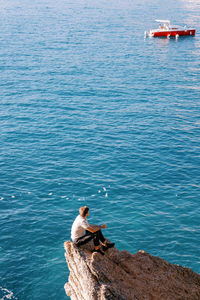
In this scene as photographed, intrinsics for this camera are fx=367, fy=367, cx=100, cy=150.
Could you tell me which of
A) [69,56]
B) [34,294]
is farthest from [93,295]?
[69,56]

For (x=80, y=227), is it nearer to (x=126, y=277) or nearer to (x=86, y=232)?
(x=86, y=232)

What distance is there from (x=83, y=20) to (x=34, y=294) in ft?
434

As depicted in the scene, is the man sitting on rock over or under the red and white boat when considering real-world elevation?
under

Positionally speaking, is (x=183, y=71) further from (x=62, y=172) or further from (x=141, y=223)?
(x=141, y=223)

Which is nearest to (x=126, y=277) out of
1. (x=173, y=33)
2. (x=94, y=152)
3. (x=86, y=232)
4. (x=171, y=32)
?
(x=86, y=232)

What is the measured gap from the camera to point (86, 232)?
715 inches

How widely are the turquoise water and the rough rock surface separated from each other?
1111 cm

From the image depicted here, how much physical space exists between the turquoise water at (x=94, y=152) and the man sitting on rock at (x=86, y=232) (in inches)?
454

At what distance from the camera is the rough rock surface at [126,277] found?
1664 cm

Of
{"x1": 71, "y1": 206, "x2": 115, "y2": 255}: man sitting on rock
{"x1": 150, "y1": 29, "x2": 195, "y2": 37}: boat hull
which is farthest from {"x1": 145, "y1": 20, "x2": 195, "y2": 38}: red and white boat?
{"x1": 71, "y1": 206, "x2": 115, "y2": 255}: man sitting on rock

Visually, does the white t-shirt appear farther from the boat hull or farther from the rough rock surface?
the boat hull

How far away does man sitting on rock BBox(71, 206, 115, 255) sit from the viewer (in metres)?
17.8

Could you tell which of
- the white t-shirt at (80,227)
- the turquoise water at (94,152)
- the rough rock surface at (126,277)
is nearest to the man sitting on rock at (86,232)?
the white t-shirt at (80,227)

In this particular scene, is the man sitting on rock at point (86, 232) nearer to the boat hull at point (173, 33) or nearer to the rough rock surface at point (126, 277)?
the rough rock surface at point (126, 277)
